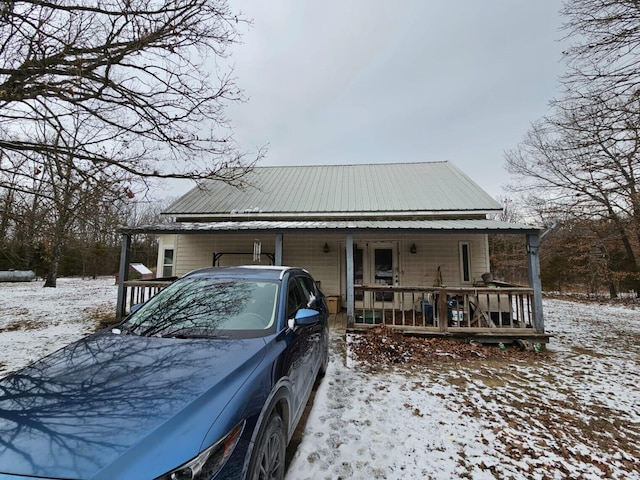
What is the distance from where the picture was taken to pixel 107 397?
59.0 inches

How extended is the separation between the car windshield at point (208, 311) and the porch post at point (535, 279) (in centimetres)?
627

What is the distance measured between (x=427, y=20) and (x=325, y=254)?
295 inches

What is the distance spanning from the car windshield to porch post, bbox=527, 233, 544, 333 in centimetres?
627

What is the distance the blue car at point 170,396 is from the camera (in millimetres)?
1179

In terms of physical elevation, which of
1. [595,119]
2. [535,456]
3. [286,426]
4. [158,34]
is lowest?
[535,456]

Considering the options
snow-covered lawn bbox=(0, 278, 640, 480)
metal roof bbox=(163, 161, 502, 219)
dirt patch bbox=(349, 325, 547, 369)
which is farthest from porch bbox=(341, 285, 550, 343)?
metal roof bbox=(163, 161, 502, 219)

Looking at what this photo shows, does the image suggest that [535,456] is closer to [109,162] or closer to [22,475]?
[22,475]

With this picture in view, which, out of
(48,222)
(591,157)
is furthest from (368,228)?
(591,157)

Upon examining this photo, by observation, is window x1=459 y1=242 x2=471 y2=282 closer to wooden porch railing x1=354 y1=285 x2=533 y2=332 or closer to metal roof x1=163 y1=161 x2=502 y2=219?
metal roof x1=163 y1=161 x2=502 y2=219

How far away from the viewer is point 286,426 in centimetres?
222

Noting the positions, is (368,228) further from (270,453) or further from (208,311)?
(270,453)

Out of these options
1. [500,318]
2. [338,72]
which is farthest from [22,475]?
[338,72]

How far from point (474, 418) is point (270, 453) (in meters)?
2.78

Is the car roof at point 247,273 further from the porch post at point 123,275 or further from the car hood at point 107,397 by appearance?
the porch post at point 123,275
